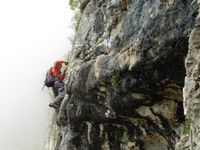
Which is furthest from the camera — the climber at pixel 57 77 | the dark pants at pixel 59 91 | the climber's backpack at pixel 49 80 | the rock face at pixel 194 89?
the climber's backpack at pixel 49 80

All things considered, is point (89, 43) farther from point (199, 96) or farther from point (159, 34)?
point (199, 96)

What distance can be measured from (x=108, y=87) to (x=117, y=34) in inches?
59.8

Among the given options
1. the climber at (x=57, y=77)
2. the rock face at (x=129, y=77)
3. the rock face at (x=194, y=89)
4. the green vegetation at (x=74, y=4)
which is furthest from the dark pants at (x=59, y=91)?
the rock face at (x=194, y=89)

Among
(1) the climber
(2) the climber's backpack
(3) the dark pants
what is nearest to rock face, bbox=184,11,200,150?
(3) the dark pants

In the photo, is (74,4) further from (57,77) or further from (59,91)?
(59,91)

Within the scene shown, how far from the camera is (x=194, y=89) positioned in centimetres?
909

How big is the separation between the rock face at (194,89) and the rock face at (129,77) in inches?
1.2

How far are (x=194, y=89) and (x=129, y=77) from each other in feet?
12.4

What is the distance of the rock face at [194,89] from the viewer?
8.95 m

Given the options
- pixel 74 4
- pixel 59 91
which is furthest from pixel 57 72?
pixel 74 4

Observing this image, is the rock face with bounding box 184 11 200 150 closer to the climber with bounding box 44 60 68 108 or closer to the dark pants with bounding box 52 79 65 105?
the dark pants with bounding box 52 79 65 105

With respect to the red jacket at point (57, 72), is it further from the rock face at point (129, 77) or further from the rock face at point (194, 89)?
the rock face at point (194, 89)

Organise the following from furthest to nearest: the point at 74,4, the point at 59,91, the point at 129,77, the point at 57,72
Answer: the point at 74,4
the point at 57,72
the point at 59,91
the point at 129,77

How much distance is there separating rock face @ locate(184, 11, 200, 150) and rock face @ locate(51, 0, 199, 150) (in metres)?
0.03
